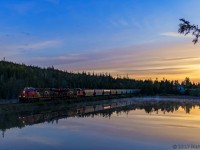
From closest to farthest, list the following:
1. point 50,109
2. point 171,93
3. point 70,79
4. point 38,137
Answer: point 38,137, point 50,109, point 171,93, point 70,79

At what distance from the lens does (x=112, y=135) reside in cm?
2888

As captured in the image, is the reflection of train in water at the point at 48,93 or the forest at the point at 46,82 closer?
the reflection of train in water at the point at 48,93

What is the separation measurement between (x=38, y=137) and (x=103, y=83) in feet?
457

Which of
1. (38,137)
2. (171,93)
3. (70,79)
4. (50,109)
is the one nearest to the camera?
(38,137)

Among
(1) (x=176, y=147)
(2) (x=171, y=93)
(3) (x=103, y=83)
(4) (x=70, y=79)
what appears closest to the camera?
(1) (x=176, y=147)

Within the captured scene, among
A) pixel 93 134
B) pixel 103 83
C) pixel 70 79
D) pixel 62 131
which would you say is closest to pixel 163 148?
pixel 93 134

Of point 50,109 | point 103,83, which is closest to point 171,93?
point 103,83

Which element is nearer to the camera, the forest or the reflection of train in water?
the reflection of train in water

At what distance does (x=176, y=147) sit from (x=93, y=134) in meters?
8.46

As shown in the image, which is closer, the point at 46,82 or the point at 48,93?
the point at 48,93

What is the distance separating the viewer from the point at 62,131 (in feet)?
103

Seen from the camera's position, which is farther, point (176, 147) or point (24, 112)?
point (24, 112)

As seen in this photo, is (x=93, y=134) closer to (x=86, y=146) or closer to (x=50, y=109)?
(x=86, y=146)

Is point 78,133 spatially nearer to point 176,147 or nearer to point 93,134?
point 93,134
